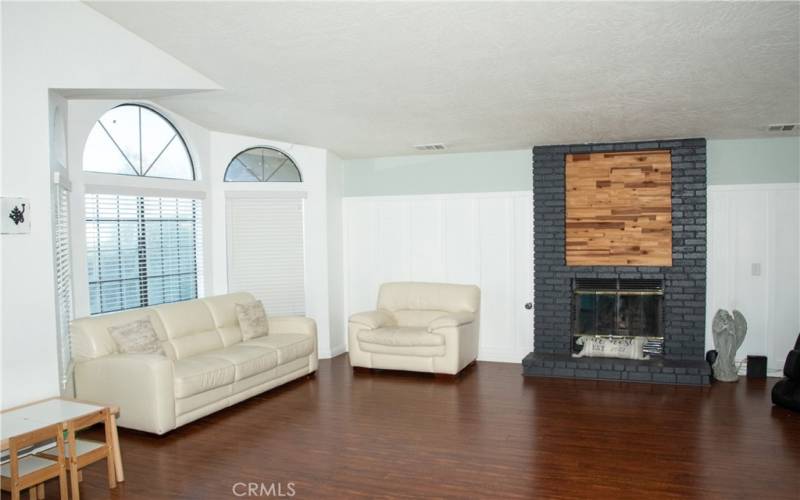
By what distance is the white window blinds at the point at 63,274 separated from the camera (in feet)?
14.6

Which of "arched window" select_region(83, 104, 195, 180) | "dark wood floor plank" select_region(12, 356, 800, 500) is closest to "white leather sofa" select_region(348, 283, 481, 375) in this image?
"dark wood floor plank" select_region(12, 356, 800, 500)

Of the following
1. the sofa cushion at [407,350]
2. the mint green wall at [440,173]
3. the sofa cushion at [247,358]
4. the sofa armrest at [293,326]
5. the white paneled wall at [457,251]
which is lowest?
the sofa cushion at [407,350]

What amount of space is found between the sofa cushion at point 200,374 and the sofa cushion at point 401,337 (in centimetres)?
173

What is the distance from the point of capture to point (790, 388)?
514 centimetres

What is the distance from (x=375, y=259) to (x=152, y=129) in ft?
9.99

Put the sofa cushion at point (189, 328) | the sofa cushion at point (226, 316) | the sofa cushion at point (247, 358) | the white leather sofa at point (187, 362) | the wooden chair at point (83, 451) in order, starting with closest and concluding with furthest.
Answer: the wooden chair at point (83, 451)
the white leather sofa at point (187, 362)
the sofa cushion at point (247, 358)
the sofa cushion at point (189, 328)
the sofa cushion at point (226, 316)

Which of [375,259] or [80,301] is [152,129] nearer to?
[80,301]

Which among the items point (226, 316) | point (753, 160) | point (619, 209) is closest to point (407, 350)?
point (226, 316)

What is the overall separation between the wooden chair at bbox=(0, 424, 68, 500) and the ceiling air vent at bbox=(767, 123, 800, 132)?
20.6 feet

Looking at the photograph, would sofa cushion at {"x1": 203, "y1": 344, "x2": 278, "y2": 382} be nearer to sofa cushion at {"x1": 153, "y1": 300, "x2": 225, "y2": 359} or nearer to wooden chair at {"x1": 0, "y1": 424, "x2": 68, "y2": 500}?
sofa cushion at {"x1": 153, "y1": 300, "x2": 225, "y2": 359}

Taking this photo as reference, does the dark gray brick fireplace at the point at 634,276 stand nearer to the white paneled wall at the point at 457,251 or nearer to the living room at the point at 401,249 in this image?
the living room at the point at 401,249

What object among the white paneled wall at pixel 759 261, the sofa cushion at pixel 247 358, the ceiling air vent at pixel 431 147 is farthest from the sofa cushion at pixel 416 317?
the white paneled wall at pixel 759 261

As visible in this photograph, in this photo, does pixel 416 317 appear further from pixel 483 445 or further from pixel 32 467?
pixel 32 467

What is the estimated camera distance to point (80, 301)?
523cm
